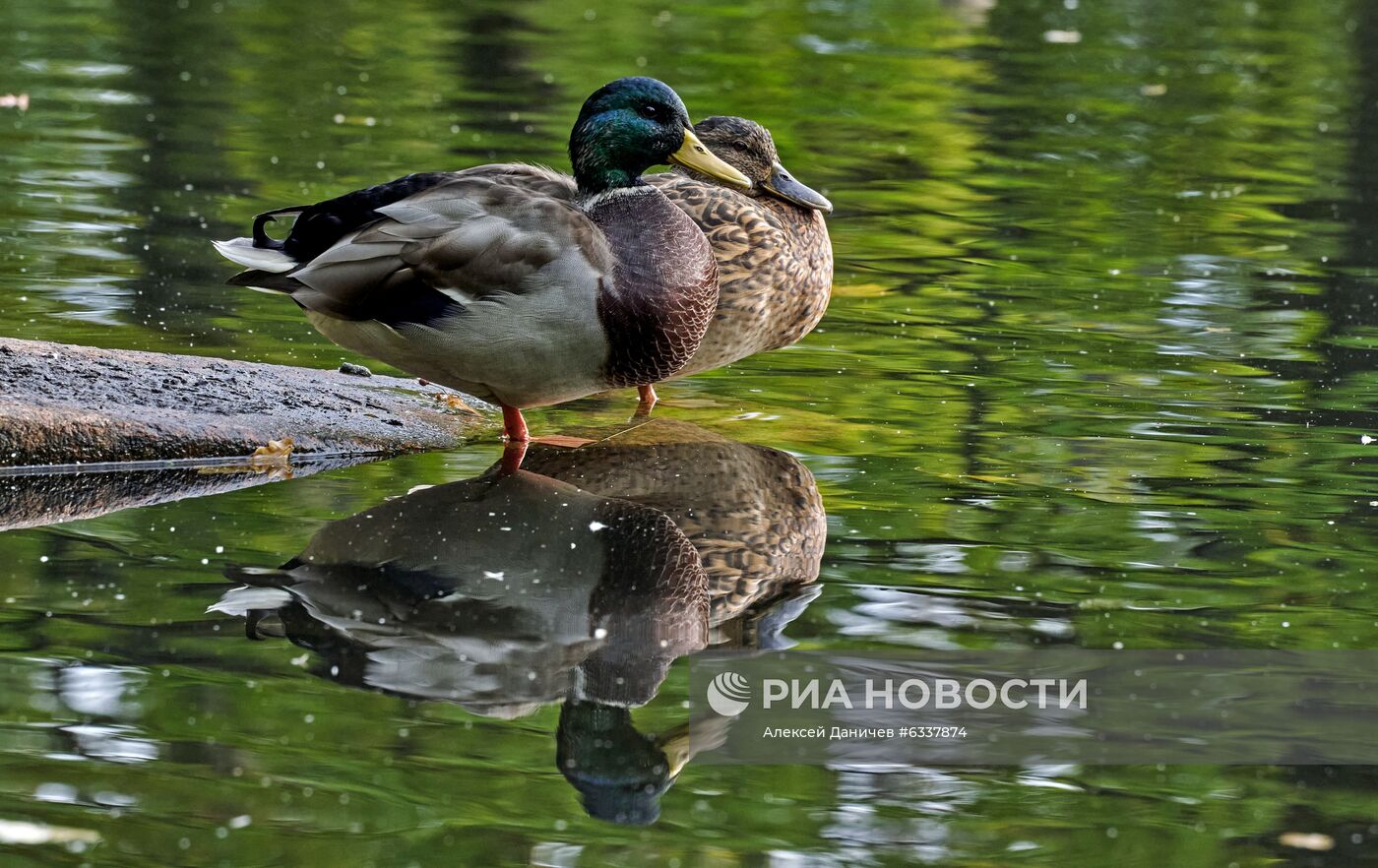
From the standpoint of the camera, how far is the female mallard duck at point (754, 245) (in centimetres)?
674

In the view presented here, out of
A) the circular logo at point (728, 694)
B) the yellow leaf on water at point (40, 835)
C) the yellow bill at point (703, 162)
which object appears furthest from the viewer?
the yellow bill at point (703, 162)

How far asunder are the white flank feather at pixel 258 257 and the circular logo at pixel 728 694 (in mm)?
2339

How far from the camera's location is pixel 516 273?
566 centimetres

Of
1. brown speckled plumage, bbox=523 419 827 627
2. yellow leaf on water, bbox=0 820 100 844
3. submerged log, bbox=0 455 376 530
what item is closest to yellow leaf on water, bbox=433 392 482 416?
brown speckled plumage, bbox=523 419 827 627

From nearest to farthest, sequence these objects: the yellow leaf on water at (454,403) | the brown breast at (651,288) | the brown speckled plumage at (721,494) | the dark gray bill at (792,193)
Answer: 1. the brown speckled plumage at (721,494)
2. the brown breast at (651,288)
3. the yellow leaf on water at (454,403)
4. the dark gray bill at (792,193)

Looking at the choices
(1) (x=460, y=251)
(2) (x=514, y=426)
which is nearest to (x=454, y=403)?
(2) (x=514, y=426)

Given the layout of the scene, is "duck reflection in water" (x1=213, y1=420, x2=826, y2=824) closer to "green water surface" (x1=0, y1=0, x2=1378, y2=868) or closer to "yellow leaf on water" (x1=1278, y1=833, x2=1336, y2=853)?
"green water surface" (x1=0, y1=0, x2=1378, y2=868)

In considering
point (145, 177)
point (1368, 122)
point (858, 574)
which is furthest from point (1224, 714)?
point (1368, 122)

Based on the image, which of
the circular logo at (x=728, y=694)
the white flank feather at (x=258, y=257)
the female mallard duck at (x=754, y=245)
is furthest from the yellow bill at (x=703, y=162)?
the circular logo at (x=728, y=694)

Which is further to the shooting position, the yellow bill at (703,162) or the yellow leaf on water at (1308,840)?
the yellow bill at (703,162)

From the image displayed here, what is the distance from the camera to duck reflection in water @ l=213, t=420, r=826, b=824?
4.06 metres

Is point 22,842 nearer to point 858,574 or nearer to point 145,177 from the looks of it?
point 858,574

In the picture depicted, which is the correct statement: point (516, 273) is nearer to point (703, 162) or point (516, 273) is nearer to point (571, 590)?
point (703, 162)

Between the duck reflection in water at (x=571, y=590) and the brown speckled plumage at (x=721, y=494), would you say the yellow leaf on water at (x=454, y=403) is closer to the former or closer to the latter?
the brown speckled plumage at (x=721, y=494)
